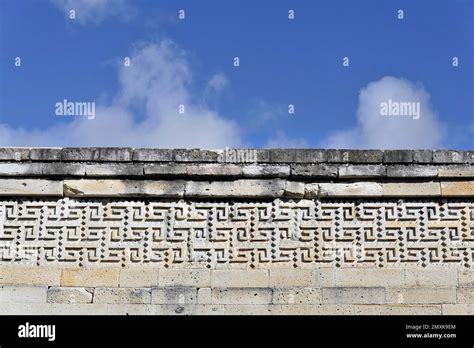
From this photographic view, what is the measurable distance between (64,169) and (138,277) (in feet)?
4.14

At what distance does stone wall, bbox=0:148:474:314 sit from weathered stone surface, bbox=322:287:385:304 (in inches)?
0.5

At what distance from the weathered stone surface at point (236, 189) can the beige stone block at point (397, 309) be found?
4.32 ft

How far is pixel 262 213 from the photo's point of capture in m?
8.26

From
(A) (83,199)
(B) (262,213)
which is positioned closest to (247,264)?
(B) (262,213)

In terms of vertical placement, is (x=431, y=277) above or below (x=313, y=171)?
below

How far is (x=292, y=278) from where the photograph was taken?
8055 mm

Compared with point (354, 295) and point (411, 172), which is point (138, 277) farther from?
point (411, 172)

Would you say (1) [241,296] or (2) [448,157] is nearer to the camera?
(1) [241,296]

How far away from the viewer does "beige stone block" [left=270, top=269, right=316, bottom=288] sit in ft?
26.4

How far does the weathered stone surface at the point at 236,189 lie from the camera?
8234 mm

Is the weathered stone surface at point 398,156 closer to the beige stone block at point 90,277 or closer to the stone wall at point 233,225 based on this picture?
the stone wall at point 233,225

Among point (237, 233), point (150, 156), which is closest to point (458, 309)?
point (237, 233)

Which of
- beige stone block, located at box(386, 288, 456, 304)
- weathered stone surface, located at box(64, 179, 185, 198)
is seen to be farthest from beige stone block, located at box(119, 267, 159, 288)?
beige stone block, located at box(386, 288, 456, 304)
